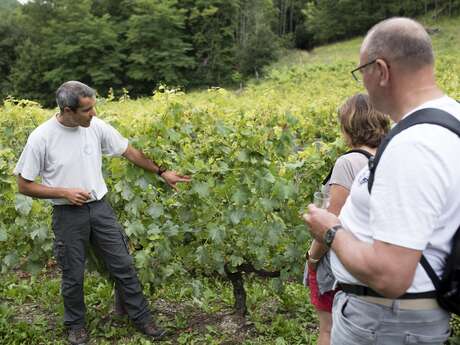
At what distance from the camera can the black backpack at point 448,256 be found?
1529 mm

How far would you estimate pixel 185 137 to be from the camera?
384 centimetres

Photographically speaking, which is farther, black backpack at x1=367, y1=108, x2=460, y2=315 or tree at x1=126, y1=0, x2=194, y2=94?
tree at x1=126, y1=0, x2=194, y2=94

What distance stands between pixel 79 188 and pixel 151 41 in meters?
42.2

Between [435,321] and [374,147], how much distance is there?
993mm

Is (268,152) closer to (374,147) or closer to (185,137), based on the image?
(185,137)

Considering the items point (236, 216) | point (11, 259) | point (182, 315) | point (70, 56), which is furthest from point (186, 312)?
point (70, 56)

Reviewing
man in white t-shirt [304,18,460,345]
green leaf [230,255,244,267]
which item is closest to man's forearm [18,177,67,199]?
green leaf [230,255,244,267]

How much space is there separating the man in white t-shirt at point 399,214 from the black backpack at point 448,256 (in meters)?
0.02

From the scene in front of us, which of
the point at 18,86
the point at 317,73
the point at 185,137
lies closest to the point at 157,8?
the point at 18,86

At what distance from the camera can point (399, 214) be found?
1.45 meters

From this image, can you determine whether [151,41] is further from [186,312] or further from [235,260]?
[235,260]

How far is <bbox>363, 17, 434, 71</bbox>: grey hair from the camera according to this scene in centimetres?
157

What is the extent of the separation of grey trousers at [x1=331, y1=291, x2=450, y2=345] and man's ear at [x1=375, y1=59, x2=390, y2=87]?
2.26 ft

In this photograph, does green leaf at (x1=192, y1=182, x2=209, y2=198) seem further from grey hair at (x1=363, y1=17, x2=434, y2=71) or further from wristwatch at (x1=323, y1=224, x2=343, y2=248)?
grey hair at (x1=363, y1=17, x2=434, y2=71)
